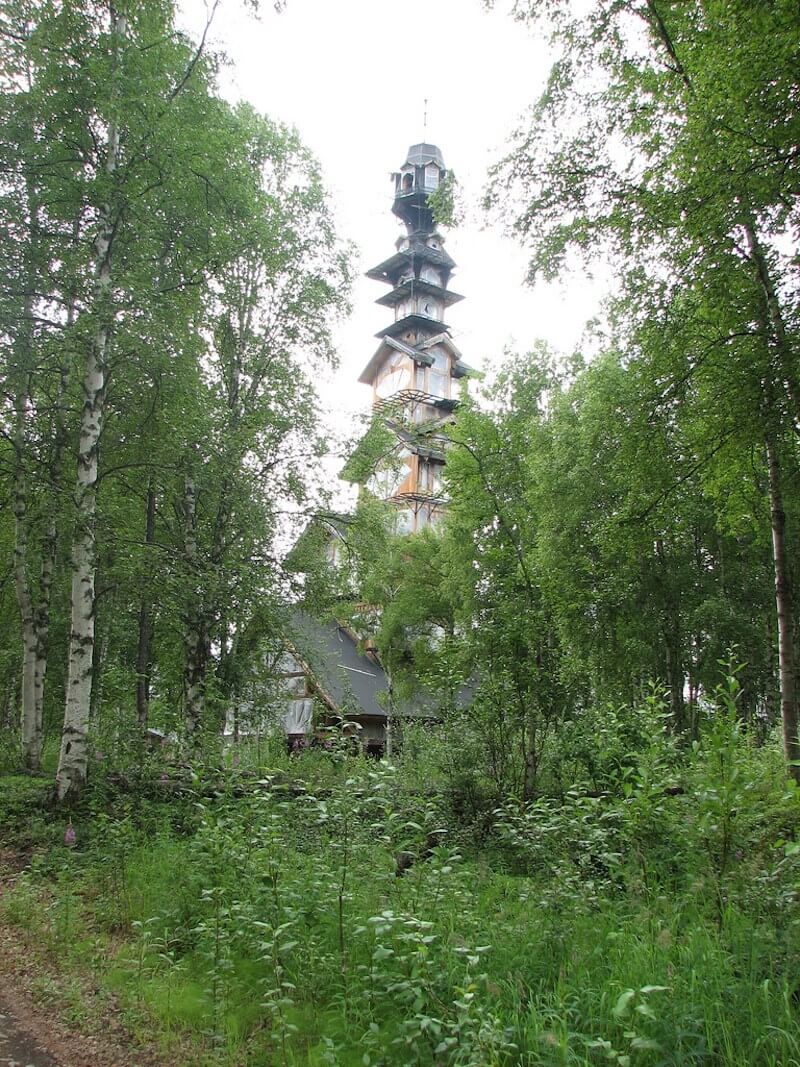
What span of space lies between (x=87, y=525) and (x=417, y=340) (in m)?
30.6

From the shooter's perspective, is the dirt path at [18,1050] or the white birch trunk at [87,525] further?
the white birch trunk at [87,525]

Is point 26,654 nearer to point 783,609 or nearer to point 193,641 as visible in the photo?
point 193,641

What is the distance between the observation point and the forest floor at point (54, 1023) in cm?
394

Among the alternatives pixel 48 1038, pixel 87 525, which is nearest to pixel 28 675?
pixel 87 525

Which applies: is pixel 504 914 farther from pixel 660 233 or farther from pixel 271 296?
pixel 271 296

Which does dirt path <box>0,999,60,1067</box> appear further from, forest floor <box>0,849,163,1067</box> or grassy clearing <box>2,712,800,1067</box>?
grassy clearing <box>2,712,800,1067</box>

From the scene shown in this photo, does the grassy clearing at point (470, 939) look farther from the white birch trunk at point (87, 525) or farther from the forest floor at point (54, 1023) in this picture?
the white birch trunk at point (87, 525)

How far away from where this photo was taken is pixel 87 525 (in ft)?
31.4

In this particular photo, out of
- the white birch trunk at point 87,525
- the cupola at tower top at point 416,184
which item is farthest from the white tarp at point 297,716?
the cupola at tower top at point 416,184

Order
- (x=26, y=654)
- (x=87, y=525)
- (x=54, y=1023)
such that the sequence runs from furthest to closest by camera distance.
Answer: (x=26, y=654), (x=87, y=525), (x=54, y=1023)

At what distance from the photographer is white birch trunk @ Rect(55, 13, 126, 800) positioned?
9266 mm

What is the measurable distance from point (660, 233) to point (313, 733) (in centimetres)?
791

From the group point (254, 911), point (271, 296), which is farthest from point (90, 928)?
point (271, 296)

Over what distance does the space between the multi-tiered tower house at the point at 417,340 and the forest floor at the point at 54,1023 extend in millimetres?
23326
